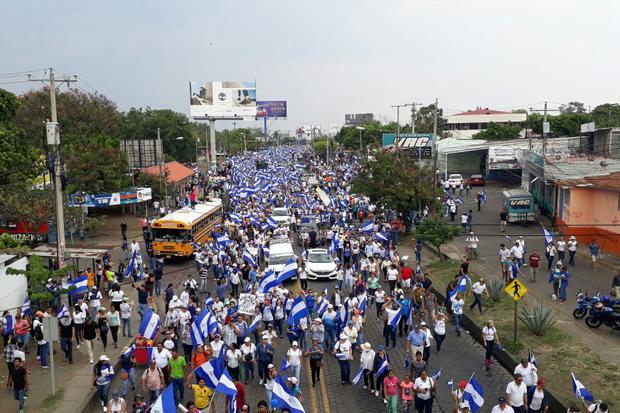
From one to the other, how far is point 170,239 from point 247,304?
40.6 ft

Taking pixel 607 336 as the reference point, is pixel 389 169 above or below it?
above

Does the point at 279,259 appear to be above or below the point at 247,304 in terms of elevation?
below

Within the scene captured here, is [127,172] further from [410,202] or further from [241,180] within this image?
[410,202]

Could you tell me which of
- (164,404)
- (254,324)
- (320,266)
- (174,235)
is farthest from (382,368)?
(174,235)

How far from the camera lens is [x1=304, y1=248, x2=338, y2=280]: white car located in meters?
23.6

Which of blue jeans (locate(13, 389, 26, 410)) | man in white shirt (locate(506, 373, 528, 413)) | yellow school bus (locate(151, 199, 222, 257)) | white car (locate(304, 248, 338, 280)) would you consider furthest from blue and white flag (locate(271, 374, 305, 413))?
yellow school bus (locate(151, 199, 222, 257))

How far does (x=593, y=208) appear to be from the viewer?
28.4 metres

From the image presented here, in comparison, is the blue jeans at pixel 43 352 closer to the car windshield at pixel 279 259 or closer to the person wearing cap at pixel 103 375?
the person wearing cap at pixel 103 375

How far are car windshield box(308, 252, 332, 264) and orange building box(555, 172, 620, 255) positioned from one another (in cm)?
1016

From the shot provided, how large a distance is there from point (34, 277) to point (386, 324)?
10271 millimetres

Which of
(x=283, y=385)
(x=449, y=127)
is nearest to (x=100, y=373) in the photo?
(x=283, y=385)

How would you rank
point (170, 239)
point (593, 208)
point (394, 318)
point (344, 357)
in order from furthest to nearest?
1. point (593, 208)
2. point (170, 239)
3. point (394, 318)
4. point (344, 357)

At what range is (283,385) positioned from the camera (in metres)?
10.8

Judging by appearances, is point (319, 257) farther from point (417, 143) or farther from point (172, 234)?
point (417, 143)
